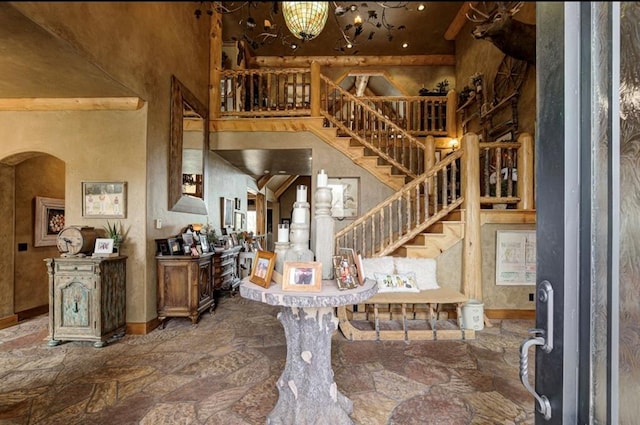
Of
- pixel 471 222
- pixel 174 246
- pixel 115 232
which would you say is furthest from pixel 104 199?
pixel 471 222

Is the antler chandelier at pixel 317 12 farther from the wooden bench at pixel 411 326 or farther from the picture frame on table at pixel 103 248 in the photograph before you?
the picture frame on table at pixel 103 248

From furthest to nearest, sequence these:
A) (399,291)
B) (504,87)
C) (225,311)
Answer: (504,87) → (225,311) → (399,291)

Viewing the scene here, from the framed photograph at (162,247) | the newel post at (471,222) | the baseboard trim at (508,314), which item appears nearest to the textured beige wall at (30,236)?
the framed photograph at (162,247)

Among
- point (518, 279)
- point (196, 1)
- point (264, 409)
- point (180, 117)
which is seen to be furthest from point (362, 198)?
point (196, 1)

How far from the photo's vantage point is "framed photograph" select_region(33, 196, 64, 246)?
4.32 meters

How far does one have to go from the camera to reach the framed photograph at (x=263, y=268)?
1711mm

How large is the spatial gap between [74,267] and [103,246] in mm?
326

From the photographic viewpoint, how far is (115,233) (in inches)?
137

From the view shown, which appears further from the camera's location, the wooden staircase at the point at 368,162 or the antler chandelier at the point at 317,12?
the wooden staircase at the point at 368,162

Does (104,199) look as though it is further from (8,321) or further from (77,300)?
(8,321)

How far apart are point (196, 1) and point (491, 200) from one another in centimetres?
439

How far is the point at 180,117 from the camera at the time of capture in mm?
4316

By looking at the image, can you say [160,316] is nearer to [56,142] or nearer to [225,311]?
[225,311]

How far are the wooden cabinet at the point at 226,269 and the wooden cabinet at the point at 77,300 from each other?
180 cm
